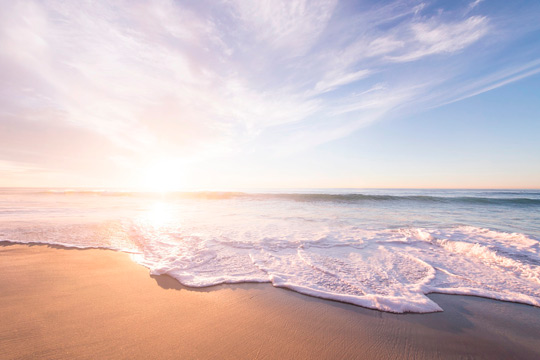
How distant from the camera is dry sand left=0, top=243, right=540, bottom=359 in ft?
6.97

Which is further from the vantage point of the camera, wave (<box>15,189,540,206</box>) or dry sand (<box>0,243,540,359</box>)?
wave (<box>15,189,540,206</box>)

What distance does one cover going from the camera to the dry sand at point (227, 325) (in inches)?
83.7

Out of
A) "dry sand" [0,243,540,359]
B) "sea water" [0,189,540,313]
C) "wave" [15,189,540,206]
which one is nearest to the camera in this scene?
"dry sand" [0,243,540,359]

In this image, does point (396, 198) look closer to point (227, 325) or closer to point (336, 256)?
point (336, 256)

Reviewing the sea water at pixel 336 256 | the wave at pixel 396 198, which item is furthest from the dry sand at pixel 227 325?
the wave at pixel 396 198

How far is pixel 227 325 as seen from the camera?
252 centimetres

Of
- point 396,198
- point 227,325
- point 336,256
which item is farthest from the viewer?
point 396,198

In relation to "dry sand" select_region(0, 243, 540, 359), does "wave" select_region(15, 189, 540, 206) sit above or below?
above

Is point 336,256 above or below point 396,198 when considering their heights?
below

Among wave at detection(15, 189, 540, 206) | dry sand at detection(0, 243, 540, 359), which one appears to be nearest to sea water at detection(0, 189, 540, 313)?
dry sand at detection(0, 243, 540, 359)

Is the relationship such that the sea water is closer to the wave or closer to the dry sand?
the dry sand

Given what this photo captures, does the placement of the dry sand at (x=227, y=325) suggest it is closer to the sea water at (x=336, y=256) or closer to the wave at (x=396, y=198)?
the sea water at (x=336, y=256)

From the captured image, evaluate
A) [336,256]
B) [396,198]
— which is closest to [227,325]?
[336,256]

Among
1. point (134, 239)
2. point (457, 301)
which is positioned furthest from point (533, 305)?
point (134, 239)
